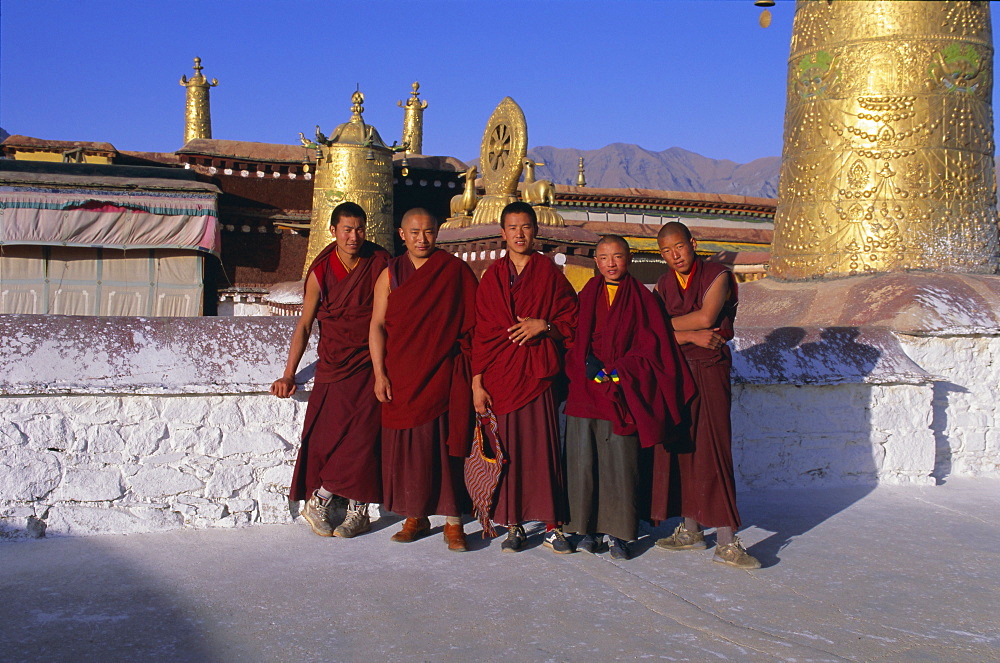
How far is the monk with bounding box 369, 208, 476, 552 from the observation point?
309 cm

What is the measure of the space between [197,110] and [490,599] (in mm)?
17503

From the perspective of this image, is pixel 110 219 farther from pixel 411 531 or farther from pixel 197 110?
pixel 411 531

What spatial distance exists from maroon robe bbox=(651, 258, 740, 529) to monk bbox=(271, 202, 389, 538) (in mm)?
1057

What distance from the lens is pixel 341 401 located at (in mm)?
3201

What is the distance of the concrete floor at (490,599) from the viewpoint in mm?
2123

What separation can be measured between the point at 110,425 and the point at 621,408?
184 cm

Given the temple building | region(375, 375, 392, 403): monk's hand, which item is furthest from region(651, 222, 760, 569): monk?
the temple building

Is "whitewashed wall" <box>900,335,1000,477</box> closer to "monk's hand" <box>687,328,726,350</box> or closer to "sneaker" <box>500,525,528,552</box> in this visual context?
"monk's hand" <box>687,328,726,350</box>

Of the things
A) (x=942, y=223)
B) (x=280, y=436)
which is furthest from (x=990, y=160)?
(x=280, y=436)

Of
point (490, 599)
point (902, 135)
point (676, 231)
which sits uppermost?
point (902, 135)

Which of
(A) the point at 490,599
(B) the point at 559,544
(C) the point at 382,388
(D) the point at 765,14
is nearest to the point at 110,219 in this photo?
(D) the point at 765,14

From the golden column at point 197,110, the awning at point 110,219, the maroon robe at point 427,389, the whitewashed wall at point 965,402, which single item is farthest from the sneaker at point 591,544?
the golden column at point 197,110

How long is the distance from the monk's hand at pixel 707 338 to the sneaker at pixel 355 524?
53.3 inches

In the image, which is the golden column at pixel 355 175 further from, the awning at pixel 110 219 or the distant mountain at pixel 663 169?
the distant mountain at pixel 663 169
